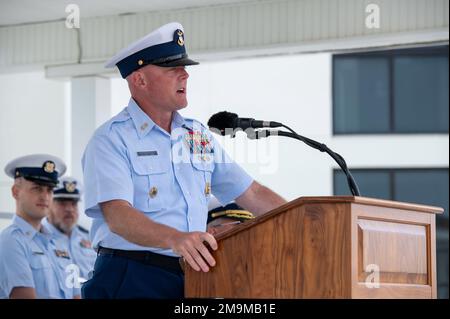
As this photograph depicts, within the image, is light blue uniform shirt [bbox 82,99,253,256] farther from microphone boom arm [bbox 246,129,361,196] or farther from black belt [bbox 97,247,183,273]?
microphone boom arm [bbox 246,129,361,196]

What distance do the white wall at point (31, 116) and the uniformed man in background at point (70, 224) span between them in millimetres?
359

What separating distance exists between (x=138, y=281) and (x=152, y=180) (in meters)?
0.24

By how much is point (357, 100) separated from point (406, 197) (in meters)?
1.14

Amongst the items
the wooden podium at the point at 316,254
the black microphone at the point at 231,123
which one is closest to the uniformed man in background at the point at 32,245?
the black microphone at the point at 231,123

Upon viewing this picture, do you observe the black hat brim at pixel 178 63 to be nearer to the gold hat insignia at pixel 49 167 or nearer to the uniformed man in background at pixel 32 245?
the uniformed man in background at pixel 32 245

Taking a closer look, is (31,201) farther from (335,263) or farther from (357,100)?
(357,100)

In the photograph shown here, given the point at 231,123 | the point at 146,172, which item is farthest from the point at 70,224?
the point at 231,123

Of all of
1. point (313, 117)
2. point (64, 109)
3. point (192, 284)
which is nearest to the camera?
point (192, 284)

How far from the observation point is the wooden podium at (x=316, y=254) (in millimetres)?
1992

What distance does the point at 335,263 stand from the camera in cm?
199

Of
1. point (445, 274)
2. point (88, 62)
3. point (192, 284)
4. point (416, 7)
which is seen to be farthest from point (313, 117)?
point (192, 284)

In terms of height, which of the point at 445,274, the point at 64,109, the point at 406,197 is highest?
the point at 64,109

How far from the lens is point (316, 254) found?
201 centimetres

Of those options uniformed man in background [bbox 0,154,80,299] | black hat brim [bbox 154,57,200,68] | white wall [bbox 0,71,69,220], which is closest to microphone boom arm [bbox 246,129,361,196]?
black hat brim [bbox 154,57,200,68]
